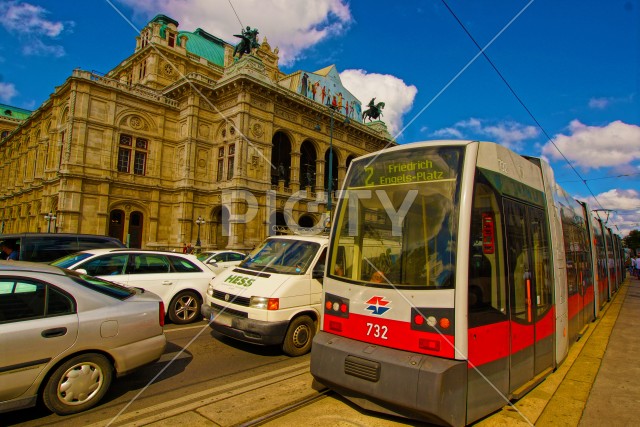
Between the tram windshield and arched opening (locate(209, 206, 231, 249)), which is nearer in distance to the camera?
the tram windshield

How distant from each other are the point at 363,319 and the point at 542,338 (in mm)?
2489

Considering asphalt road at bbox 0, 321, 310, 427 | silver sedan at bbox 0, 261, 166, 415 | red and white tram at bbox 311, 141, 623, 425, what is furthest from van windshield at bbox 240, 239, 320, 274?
silver sedan at bbox 0, 261, 166, 415

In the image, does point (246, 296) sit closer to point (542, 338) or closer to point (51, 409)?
point (51, 409)

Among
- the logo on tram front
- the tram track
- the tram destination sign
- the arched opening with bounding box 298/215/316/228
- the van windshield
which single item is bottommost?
the tram track

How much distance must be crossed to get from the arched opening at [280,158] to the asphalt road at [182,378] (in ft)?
91.0

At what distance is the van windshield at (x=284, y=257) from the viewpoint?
6.28 m

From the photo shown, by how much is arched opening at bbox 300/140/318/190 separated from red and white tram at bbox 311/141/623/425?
103 ft

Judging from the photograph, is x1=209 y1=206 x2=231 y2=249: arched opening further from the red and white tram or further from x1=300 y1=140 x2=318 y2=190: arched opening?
the red and white tram

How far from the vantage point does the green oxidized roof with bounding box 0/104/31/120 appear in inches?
2894

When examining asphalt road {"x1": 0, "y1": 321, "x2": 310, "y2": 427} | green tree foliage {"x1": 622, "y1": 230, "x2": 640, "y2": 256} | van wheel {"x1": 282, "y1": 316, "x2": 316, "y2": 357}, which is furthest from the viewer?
green tree foliage {"x1": 622, "y1": 230, "x2": 640, "y2": 256}

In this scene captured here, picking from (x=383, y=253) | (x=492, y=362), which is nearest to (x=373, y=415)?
(x=492, y=362)

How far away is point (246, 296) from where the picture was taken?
5.74 m

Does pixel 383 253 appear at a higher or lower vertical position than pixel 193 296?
higher

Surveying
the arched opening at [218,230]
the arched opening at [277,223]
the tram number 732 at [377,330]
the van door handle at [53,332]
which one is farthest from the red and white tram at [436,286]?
the arched opening at [218,230]
